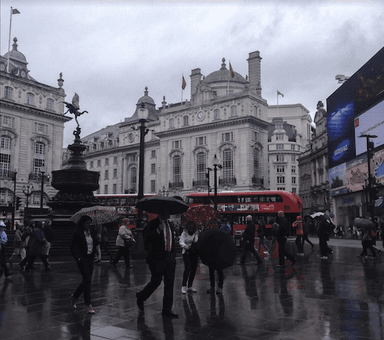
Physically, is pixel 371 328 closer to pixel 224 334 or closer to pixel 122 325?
pixel 224 334

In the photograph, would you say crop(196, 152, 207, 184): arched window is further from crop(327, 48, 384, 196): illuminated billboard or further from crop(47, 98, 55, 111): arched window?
crop(47, 98, 55, 111): arched window

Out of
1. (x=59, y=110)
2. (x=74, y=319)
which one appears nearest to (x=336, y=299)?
(x=74, y=319)

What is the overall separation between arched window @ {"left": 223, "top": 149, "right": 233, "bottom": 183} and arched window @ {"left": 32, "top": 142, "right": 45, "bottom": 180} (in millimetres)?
26254

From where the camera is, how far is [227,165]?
5831 centimetres

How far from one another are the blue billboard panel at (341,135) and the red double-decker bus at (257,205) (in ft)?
45.0

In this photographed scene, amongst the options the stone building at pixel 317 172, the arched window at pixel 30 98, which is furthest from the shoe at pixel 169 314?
the arched window at pixel 30 98

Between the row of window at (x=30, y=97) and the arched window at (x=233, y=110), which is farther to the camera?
the arched window at (x=233, y=110)

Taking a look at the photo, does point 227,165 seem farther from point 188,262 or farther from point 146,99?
point 188,262

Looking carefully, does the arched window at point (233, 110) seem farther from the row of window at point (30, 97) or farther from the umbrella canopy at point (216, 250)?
the umbrella canopy at point (216, 250)

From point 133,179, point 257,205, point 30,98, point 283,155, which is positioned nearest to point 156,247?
point 257,205

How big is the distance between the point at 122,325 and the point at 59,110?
56.7 meters

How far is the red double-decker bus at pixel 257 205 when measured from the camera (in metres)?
33.0

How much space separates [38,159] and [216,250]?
53.2 metres

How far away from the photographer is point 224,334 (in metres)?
5.43
